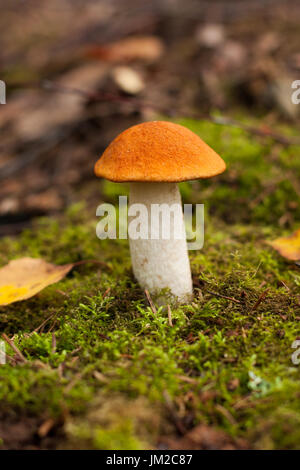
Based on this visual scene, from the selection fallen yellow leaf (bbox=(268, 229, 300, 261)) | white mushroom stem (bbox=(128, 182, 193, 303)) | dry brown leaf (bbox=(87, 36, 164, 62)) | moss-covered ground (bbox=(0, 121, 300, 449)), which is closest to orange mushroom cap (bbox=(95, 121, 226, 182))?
white mushroom stem (bbox=(128, 182, 193, 303))

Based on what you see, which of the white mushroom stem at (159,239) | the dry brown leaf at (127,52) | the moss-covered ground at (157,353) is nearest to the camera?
the moss-covered ground at (157,353)

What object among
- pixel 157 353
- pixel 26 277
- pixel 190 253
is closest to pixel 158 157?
pixel 157 353

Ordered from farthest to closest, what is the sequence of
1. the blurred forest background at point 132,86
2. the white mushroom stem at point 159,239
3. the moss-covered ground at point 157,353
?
the blurred forest background at point 132,86 < the white mushroom stem at point 159,239 < the moss-covered ground at point 157,353

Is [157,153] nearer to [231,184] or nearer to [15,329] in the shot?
[15,329]

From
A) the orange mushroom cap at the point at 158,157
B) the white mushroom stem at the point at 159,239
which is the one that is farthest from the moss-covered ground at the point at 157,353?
the orange mushroom cap at the point at 158,157

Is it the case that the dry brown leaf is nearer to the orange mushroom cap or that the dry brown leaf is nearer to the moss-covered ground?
the moss-covered ground

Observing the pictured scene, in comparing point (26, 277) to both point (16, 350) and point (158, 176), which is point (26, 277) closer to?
point (16, 350)

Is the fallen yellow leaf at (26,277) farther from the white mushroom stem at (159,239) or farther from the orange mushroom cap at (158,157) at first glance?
the orange mushroom cap at (158,157)
